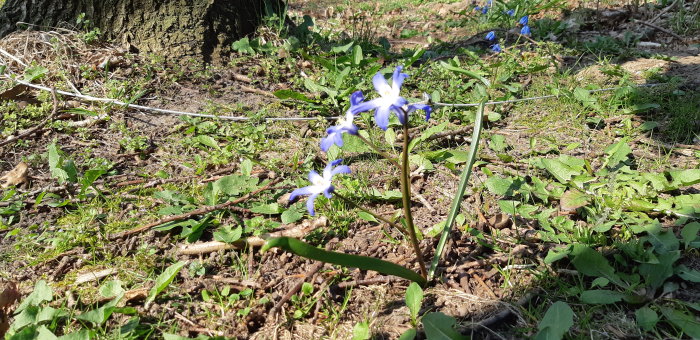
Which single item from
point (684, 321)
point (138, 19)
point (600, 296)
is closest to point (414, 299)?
point (600, 296)

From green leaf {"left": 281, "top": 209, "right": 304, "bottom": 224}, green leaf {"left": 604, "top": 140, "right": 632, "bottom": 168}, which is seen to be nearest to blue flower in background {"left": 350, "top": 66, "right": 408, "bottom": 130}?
green leaf {"left": 281, "top": 209, "right": 304, "bottom": 224}

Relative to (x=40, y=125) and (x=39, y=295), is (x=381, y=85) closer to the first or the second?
(x=39, y=295)

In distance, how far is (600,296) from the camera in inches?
63.7

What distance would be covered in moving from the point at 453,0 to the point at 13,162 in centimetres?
607

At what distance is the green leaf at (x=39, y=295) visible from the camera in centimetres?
167

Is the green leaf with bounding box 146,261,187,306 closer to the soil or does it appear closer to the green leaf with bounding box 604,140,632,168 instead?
the soil

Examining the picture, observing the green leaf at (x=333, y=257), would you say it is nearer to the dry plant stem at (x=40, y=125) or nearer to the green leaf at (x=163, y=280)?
the green leaf at (x=163, y=280)

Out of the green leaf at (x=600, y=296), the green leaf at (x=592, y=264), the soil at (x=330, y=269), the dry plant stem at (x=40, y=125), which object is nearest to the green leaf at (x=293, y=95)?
the soil at (x=330, y=269)

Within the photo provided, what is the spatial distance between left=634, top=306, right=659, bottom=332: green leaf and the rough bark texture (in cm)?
308

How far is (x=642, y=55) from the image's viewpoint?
3.73 meters

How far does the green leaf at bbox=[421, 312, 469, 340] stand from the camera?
146 centimetres

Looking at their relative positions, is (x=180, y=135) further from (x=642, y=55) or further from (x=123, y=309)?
(x=642, y=55)

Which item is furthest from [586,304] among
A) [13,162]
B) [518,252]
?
[13,162]

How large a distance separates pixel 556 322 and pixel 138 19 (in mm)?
3306
